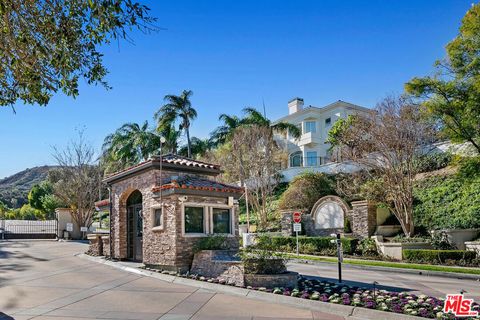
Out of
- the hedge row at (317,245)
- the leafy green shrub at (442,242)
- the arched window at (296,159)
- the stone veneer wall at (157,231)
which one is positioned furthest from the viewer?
the arched window at (296,159)

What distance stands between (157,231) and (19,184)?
88386 millimetres

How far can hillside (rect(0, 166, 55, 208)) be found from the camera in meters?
70.1

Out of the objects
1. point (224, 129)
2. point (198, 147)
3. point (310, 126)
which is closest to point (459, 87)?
point (224, 129)

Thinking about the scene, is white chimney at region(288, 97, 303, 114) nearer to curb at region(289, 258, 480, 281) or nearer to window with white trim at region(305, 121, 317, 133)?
window with white trim at region(305, 121, 317, 133)

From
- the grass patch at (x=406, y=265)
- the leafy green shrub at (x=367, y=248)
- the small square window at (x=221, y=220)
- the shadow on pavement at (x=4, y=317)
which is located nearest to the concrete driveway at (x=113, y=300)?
the shadow on pavement at (x=4, y=317)

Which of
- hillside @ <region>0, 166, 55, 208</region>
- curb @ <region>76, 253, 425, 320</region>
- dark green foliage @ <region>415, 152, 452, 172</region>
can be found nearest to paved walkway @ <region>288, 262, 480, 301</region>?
curb @ <region>76, 253, 425, 320</region>

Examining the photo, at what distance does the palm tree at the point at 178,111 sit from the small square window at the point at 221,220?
23767 mm

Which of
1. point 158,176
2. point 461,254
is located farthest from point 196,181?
point 461,254

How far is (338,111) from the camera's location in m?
44.2

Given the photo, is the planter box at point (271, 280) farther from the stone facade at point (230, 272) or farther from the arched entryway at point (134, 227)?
the arched entryway at point (134, 227)

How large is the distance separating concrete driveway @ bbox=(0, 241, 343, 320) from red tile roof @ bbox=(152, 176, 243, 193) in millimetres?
3005

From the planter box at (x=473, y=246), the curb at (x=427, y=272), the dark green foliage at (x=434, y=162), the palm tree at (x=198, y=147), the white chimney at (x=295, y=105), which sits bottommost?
the curb at (x=427, y=272)

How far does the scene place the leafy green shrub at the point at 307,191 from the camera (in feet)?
→ 94.8

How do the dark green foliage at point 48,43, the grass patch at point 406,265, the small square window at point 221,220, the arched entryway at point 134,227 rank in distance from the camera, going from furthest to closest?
the arched entryway at point 134,227 → the grass patch at point 406,265 → the small square window at point 221,220 → the dark green foliage at point 48,43
